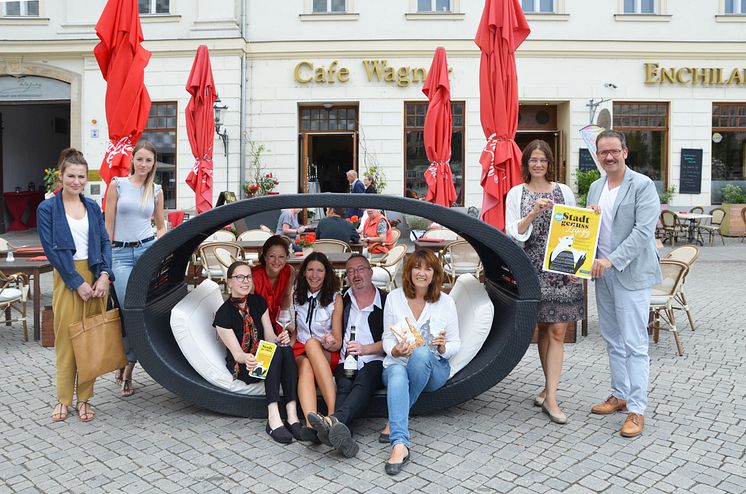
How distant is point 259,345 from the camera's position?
422 cm

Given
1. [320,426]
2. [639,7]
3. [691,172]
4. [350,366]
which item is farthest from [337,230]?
[639,7]

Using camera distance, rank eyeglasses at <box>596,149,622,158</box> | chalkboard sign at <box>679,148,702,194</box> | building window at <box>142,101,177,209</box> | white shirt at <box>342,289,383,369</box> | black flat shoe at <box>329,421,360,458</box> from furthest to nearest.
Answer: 1. chalkboard sign at <box>679,148,702,194</box>
2. building window at <box>142,101,177,209</box>
3. white shirt at <box>342,289,383,369</box>
4. eyeglasses at <box>596,149,622,158</box>
5. black flat shoe at <box>329,421,360,458</box>

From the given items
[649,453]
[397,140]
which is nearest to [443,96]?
[397,140]

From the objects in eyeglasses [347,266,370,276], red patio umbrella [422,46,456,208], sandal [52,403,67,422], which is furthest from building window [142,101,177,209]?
eyeglasses [347,266,370,276]

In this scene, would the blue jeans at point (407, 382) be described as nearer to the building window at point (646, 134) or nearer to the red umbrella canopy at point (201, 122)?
the red umbrella canopy at point (201, 122)

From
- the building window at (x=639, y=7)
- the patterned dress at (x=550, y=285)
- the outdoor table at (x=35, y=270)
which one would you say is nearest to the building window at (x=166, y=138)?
the outdoor table at (x=35, y=270)

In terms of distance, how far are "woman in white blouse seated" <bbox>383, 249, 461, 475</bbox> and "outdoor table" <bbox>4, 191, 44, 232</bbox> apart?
19.8m

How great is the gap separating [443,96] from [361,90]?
6394mm

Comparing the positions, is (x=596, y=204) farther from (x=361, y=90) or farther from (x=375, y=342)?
(x=361, y=90)

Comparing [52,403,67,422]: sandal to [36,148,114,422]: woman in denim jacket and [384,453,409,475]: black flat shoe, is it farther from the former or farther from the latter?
[384,453,409,475]: black flat shoe

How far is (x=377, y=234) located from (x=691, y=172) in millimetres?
11094

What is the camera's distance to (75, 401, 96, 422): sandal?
4352mm

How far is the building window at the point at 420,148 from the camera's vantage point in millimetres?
16469

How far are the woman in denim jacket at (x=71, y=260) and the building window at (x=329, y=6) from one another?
13236 millimetres
